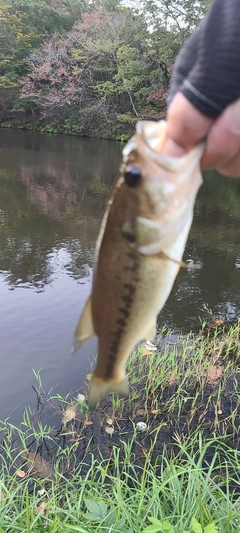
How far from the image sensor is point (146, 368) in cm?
564

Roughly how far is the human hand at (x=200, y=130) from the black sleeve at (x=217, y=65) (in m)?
0.02

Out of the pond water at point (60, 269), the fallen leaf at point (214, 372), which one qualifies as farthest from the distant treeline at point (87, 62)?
the fallen leaf at point (214, 372)

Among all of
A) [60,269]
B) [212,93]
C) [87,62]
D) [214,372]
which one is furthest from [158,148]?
[87,62]

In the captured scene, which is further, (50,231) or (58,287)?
(50,231)

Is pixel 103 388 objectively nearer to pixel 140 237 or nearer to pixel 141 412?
pixel 140 237

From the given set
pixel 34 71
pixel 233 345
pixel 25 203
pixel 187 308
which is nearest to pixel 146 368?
pixel 233 345

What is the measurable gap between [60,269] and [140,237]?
8.99 metres

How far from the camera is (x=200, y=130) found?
1180 mm

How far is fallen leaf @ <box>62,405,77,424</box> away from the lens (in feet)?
15.9

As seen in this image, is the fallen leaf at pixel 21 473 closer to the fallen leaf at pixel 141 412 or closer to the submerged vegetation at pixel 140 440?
the submerged vegetation at pixel 140 440

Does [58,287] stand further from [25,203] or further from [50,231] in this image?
[25,203]

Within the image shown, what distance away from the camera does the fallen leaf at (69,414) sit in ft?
15.9

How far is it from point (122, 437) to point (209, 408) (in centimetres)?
122

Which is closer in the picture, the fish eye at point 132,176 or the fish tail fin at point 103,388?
the fish eye at point 132,176
